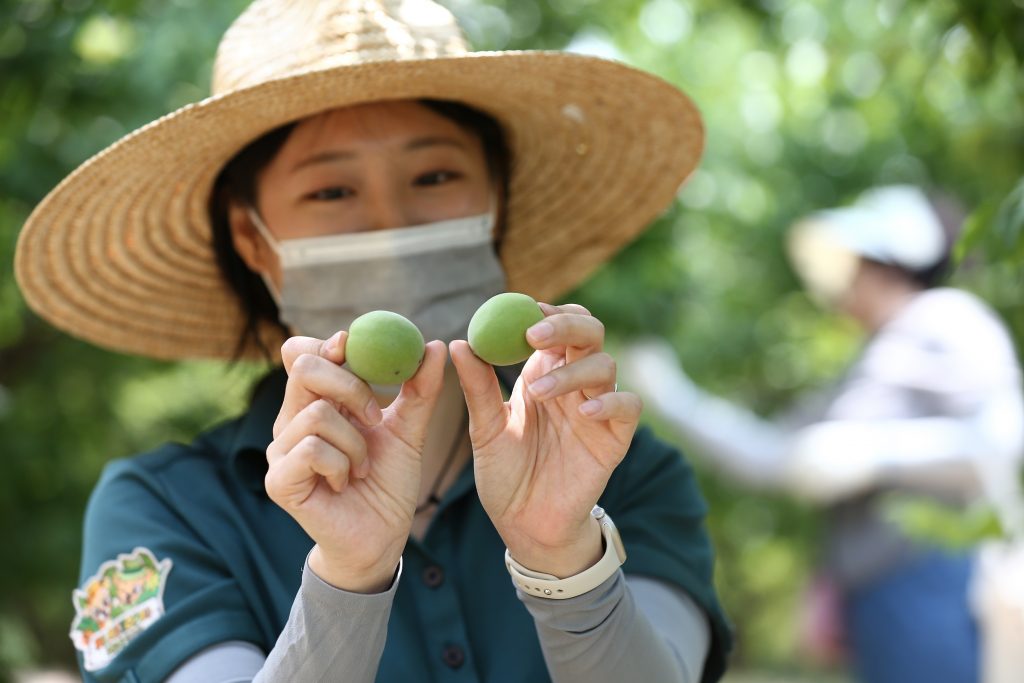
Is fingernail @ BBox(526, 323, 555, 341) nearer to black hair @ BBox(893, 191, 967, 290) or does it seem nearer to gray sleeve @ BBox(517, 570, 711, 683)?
gray sleeve @ BBox(517, 570, 711, 683)

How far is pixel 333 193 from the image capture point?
87.3 inches

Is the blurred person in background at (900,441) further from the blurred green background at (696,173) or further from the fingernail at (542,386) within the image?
the fingernail at (542,386)

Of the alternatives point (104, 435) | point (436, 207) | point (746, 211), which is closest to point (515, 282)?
point (436, 207)

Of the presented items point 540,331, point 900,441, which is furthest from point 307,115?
point 900,441

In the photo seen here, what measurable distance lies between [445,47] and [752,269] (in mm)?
8234

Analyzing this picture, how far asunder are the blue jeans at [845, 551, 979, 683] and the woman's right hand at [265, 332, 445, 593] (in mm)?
3255

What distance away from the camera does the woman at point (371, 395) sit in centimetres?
170

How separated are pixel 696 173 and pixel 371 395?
248 inches

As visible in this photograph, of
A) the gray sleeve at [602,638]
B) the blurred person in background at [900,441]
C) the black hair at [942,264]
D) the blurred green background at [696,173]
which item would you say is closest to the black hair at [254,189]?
the blurred green background at [696,173]

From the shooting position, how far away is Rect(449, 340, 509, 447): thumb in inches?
68.0

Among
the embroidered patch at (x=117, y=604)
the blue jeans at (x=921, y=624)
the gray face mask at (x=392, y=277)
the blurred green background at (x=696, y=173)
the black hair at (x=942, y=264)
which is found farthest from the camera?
the black hair at (x=942, y=264)

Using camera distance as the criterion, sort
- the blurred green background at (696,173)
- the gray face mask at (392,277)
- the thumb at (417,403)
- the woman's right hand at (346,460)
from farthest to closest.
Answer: the blurred green background at (696,173) < the gray face mask at (392,277) < the thumb at (417,403) < the woman's right hand at (346,460)

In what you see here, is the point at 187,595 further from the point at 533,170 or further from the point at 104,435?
the point at 104,435

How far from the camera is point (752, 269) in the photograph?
33.6ft
